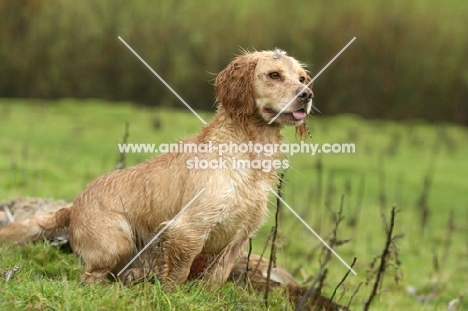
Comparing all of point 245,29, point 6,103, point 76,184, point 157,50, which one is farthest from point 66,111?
point 76,184

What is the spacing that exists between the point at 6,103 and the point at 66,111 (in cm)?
187

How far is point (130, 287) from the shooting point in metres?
5.68

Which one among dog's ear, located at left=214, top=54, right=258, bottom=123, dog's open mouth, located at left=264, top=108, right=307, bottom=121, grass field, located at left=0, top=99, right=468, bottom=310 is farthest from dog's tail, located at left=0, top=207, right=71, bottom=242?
dog's open mouth, located at left=264, top=108, right=307, bottom=121

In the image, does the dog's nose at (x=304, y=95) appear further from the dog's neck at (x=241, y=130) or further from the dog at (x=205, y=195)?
the dog's neck at (x=241, y=130)

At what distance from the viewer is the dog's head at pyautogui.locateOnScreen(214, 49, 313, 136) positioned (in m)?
5.93

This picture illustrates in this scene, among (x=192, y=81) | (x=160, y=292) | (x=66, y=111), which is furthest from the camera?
(x=192, y=81)

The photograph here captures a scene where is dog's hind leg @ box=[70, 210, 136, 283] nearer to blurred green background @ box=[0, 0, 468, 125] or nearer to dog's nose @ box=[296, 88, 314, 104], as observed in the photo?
dog's nose @ box=[296, 88, 314, 104]

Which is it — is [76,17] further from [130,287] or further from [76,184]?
[130,287]

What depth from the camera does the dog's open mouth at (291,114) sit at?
19.4 ft

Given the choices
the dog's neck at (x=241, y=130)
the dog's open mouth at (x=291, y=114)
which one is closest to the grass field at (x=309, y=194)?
the dog's neck at (x=241, y=130)

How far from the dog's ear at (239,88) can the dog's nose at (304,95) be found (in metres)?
0.39

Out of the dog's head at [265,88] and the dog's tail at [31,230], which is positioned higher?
the dog's head at [265,88]

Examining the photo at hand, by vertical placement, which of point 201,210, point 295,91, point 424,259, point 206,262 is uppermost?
point 295,91

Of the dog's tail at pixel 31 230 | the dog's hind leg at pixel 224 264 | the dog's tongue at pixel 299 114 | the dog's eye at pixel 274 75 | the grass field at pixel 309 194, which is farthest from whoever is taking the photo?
the dog's tail at pixel 31 230
